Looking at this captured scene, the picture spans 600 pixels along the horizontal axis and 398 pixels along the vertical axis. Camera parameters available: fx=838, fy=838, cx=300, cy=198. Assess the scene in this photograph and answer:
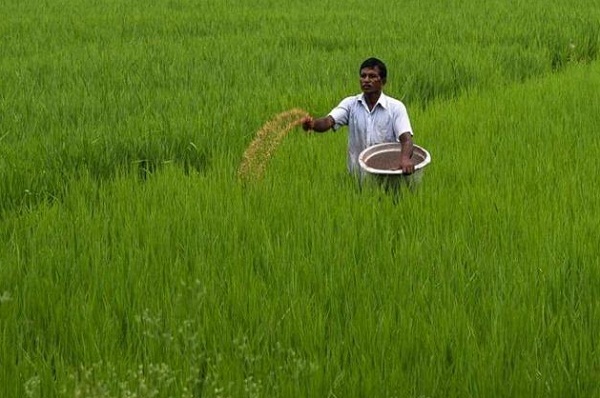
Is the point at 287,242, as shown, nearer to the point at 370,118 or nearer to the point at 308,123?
the point at 308,123

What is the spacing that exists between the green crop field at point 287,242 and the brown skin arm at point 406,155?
144 mm

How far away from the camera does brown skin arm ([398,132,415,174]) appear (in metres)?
3.17

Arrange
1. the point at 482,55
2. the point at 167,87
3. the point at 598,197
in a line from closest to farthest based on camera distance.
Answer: the point at 598,197
the point at 167,87
the point at 482,55

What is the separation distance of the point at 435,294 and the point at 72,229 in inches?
54.4

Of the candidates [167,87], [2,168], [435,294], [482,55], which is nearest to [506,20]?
[482,55]

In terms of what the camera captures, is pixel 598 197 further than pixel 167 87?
No

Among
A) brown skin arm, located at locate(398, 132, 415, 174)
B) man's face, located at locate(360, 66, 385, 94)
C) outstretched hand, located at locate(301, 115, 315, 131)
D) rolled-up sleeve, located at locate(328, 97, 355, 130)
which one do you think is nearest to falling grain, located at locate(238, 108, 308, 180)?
outstretched hand, located at locate(301, 115, 315, 131)

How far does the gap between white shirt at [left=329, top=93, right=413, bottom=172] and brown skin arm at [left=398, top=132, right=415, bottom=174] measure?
0.13ft

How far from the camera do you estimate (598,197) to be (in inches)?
130

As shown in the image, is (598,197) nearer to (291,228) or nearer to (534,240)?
(534,240)

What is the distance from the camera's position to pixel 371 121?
3570 mm

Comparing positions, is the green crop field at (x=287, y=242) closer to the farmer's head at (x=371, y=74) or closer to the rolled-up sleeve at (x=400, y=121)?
the rolled-up sleeve at (x=400, y=121)

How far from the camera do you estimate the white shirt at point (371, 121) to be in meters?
3.51

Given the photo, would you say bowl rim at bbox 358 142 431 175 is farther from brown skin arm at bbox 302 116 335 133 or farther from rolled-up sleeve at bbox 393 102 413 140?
brown skin arm at bbox 302 116 335 133
